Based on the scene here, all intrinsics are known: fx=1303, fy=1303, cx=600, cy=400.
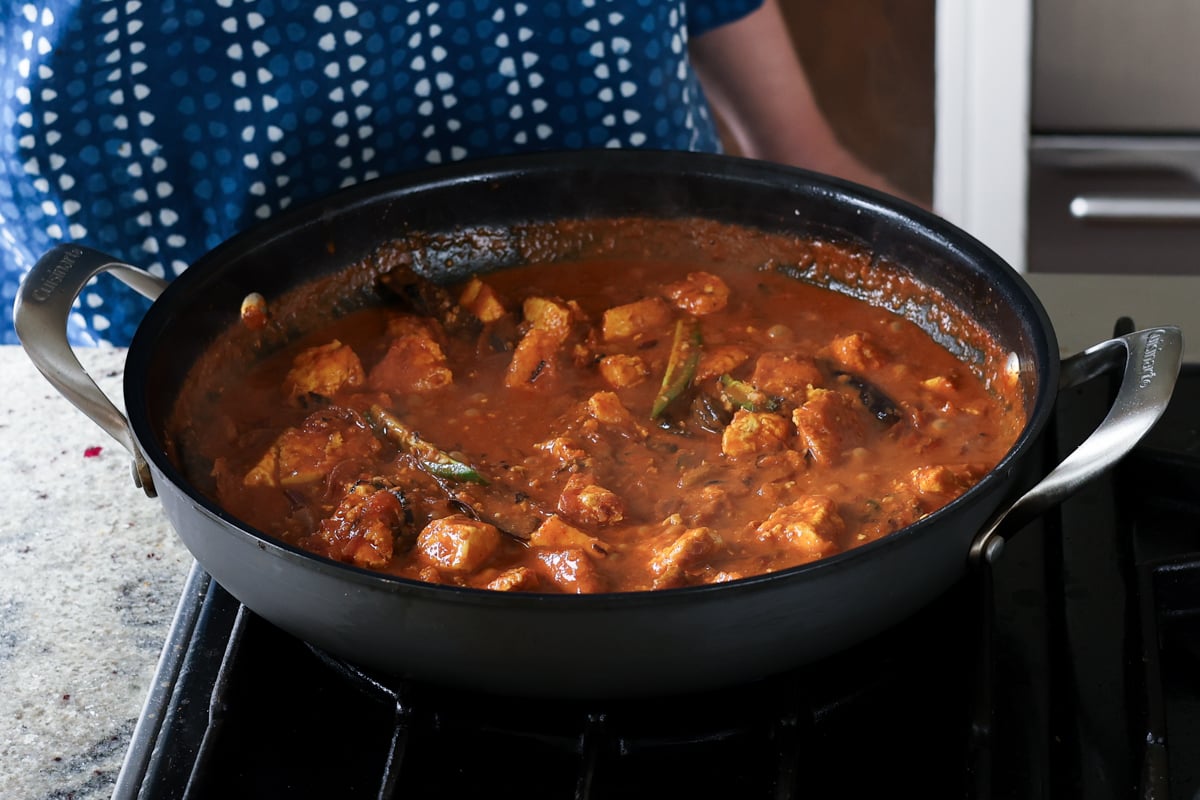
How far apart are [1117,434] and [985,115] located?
6.10 feet

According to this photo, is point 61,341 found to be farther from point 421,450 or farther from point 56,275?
point 421,450

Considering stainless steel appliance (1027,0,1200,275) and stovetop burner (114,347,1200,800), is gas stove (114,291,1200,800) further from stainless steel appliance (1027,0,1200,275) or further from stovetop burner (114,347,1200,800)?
stainless steel appliance (1027,0,1200,275)

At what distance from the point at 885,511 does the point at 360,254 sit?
69cm

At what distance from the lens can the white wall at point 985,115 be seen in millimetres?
2641

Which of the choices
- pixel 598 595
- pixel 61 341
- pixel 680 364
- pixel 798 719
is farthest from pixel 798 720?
pixel 61 341

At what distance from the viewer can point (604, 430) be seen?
1.38 m

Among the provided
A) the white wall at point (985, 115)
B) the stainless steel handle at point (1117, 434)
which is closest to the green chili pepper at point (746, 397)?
the stainless steel handle at point (1117, 434)

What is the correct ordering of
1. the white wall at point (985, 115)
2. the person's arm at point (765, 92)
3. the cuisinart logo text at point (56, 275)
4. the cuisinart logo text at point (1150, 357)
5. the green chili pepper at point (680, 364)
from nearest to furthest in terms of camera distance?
1. the cuisinart logo text at point (1150, 357)
2. the cuisinart logo text at point (56, 275)
3. the green chili pepper at point (680, 364)
4. the person's arm at point (765, 92)
5. the white wall at point (985, 115)

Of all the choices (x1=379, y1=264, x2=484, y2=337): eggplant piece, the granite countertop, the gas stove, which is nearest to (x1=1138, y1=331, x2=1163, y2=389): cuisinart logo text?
the gas stove

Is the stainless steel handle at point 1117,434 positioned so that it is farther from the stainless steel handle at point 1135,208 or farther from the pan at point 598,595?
the stainless steel handle at point 1135,208

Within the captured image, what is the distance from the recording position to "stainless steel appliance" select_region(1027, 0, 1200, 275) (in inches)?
104

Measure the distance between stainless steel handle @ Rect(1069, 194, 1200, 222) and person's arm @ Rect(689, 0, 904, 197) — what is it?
0.73 m

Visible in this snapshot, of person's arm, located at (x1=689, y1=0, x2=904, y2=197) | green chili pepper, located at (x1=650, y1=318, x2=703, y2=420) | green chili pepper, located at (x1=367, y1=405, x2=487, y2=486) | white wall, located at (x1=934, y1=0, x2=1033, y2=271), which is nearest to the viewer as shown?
green chili pepper, located at (x1=367, y1=405, x2=487, y2=486)

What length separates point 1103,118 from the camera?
2744mm
